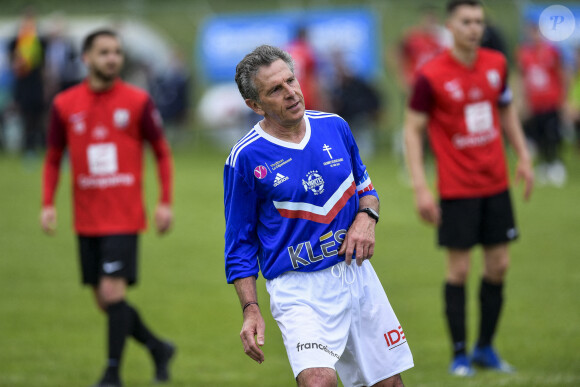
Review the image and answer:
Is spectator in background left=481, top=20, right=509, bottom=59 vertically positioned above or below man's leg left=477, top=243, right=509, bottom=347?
above

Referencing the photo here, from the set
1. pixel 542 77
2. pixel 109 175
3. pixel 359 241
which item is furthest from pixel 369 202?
pixel 542 77

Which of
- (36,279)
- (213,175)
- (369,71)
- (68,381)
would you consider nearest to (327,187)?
(68,381)

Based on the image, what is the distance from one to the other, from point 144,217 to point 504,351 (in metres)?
3.06

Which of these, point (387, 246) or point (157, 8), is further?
point (157, 8)

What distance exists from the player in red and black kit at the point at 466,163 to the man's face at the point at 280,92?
8.22 feet

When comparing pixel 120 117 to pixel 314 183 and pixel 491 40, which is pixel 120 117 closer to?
pixel 314 183

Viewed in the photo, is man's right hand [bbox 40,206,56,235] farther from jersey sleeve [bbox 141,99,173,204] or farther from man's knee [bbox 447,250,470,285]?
man's knee [bbox 447,250,470,285]

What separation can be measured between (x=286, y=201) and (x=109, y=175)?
9.19 ft

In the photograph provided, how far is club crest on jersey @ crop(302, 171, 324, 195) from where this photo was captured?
13.9 ft

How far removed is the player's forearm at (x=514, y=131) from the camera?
674 cm

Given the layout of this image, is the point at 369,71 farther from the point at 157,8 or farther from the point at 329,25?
the point at 157,8

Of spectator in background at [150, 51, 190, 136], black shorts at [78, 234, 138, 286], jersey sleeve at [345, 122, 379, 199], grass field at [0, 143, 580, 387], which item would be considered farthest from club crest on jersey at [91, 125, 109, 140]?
spectator in background at [150, 51, 190, 136]

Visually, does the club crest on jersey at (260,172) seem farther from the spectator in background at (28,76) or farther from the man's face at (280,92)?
the spectator in background at (28,76)

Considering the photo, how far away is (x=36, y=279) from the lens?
1038 centimetres
